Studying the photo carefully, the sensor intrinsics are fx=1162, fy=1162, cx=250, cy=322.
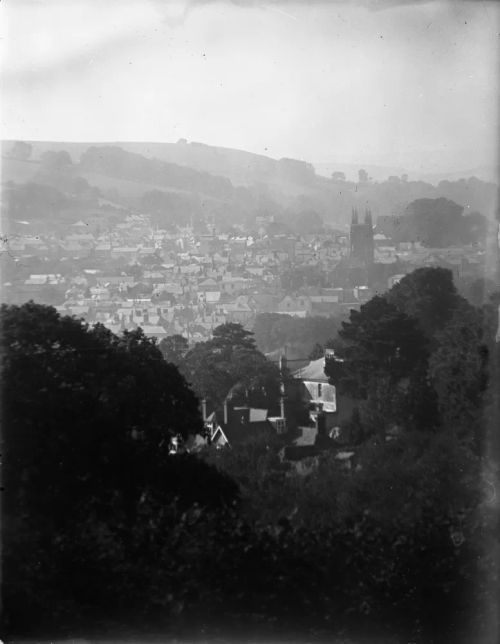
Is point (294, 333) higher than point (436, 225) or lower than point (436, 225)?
lower

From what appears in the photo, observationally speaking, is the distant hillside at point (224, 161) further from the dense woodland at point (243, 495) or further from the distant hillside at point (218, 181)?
the dense woodland at point (243, 495)

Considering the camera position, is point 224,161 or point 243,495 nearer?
point 243,495

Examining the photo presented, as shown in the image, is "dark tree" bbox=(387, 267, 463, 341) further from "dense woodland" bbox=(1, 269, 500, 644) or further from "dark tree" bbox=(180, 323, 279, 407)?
"dark tree" bbox=(180, 323, 279, 407)

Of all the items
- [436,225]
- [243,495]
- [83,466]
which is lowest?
[243,495]

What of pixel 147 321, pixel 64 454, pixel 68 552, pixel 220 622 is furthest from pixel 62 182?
pixel 220 622

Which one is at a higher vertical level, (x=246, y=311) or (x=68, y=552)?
(x=246, y=311)

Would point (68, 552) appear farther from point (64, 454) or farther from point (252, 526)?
point (252, 526)

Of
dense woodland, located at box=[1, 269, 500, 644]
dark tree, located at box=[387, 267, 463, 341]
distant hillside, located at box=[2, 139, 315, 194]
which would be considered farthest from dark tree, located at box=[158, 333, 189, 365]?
dark tree, located at box=[387, 267, 463, 341]

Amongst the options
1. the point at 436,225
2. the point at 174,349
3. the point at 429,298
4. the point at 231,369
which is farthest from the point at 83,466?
the point at 436,225

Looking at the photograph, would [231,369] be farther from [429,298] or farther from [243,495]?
[429,298]
